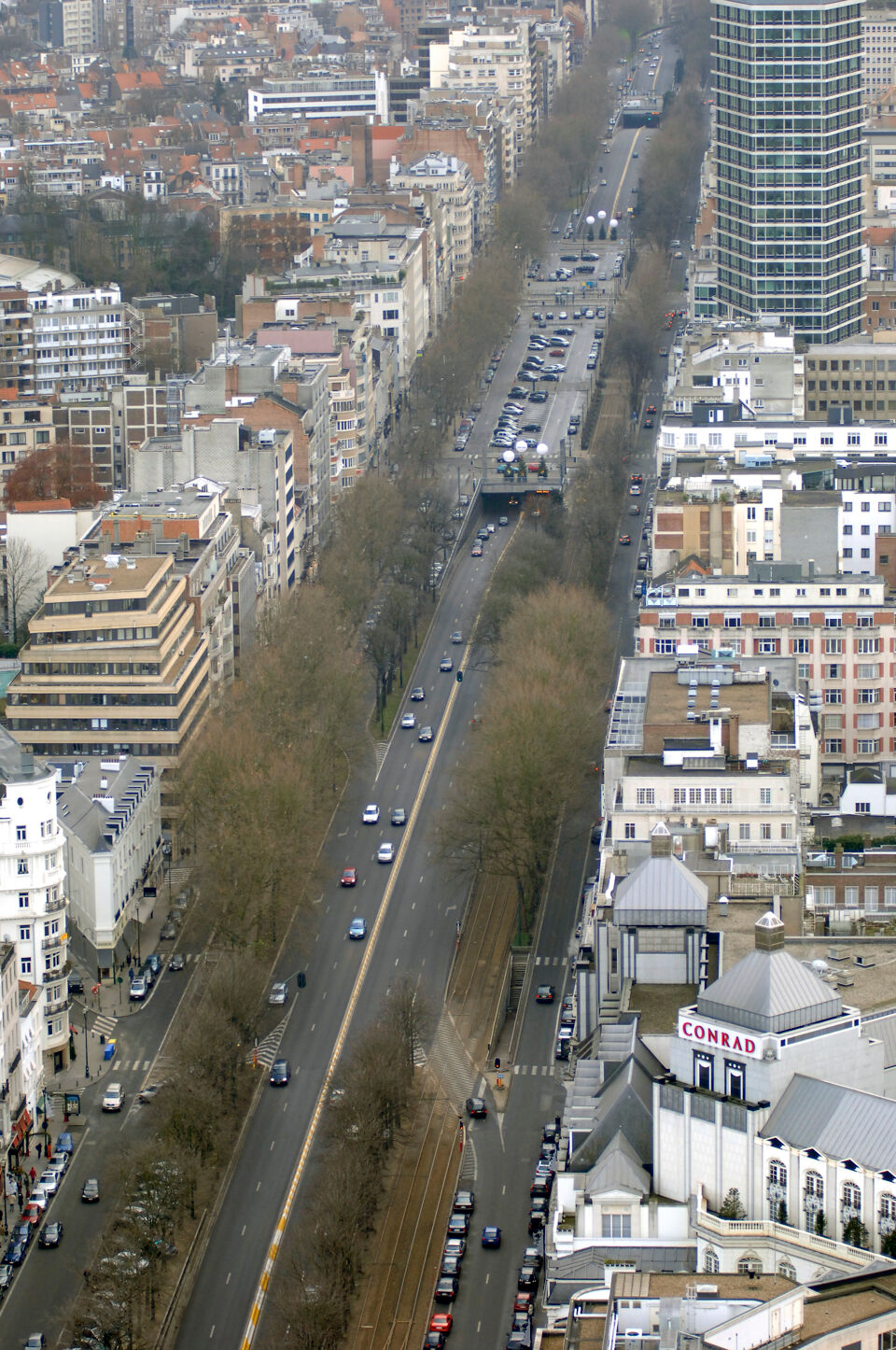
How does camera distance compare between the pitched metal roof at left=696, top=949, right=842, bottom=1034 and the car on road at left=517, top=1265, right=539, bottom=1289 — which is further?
the car on road at left=517, top=1265, right=539, bottom=1289

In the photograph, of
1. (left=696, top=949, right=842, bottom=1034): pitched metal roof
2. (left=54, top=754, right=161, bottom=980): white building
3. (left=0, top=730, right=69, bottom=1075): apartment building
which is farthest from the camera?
(left=54, top=754, right=161, bottom=980): white building

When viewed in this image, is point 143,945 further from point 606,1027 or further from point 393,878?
point 606,1027

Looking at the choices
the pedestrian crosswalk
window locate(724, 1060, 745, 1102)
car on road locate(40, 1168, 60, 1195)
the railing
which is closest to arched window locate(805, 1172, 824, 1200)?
the railing

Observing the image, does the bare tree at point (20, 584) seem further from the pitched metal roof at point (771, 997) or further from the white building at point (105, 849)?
the pitched metal roof at point (771, 997)

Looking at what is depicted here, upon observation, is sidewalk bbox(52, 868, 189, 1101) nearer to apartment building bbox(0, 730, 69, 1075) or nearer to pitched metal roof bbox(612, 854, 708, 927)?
apartment building bbox(0, 730, 69, 1075)

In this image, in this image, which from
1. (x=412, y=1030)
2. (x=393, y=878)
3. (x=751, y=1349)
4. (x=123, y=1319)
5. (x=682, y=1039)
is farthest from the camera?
(x=393, y=878)

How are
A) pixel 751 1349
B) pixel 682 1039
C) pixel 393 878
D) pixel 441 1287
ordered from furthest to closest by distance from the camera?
pixel 393 878 < pixel 441 1287 < pixel 682 1039 < pixel 751 1349

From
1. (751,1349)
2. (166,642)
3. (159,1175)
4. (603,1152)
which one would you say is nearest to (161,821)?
(166,642)
